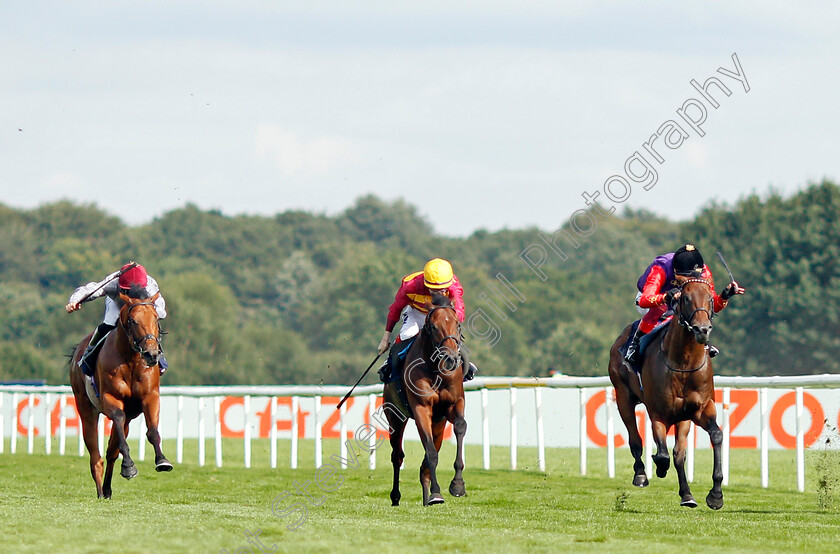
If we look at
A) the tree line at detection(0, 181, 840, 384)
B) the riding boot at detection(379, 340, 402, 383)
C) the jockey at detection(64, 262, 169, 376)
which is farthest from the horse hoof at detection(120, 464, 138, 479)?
the tree line at detection(0, 181, 840, 384)

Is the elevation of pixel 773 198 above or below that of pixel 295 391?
above

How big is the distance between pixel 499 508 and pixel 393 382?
56.1 inches

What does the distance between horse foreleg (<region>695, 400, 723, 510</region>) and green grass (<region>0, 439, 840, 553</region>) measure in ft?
0.45

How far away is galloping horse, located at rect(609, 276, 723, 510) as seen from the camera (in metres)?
9.65

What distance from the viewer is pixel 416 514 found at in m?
9.84

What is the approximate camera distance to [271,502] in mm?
11508

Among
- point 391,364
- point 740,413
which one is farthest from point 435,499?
point 740,413

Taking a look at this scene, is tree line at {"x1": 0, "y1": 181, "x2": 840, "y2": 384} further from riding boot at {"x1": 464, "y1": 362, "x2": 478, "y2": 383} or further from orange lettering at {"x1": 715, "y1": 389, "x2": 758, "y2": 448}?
riding boot at {"x1": 464, "y1": 362, "x2": 478, "y2": 383}

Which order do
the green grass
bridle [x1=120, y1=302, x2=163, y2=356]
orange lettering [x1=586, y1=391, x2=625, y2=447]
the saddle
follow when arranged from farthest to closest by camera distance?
orange lettering [x1=586, y1=391, x2=625, y2=447] → the saddle → bridle [x1=120, y1=302, x2=163, y2=356] → the green grass

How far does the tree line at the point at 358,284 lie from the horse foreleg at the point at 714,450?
6157mm

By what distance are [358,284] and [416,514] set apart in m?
54.3

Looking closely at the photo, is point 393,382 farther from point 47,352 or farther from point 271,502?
point 47,352

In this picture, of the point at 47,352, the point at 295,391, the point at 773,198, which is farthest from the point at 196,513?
the point at 47,352

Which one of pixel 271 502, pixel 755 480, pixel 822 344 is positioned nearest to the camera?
pixel 271 502
